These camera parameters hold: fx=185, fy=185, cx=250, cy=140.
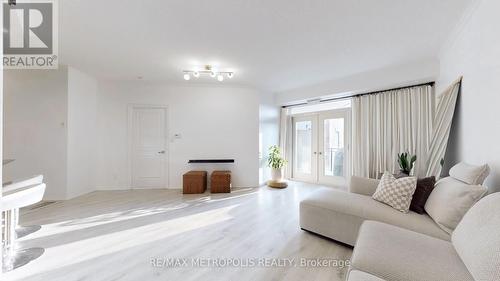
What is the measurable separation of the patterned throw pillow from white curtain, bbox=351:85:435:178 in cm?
158

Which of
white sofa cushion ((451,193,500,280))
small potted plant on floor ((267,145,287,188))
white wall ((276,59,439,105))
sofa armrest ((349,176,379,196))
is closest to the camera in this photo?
white sofa cushion ((451,193,500,280))

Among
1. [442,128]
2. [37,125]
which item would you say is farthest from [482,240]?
[37,125]

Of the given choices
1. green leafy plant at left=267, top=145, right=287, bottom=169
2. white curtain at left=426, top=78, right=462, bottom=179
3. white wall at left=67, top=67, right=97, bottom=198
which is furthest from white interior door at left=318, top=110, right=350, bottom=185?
white wall at left=67, top=67, right=97, bottom=198

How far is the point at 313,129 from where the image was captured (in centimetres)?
506

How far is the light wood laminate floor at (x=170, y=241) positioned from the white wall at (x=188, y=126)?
1086mm

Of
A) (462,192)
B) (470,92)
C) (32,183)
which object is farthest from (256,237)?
(470,92)

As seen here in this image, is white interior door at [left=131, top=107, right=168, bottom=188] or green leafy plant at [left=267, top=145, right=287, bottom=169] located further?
green leafy plant at [left=267, top=145, right=287, bottom=169]

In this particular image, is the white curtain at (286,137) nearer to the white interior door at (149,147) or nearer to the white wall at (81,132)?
the white interior door at (149,147)

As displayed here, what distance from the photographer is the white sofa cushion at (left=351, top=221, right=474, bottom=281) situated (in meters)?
1.07

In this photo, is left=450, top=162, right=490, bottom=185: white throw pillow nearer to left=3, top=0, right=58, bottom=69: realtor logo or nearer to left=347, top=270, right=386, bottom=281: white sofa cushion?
left=347, top=270, right=386, bottom=281: white sofa cushion

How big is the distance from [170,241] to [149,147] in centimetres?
292

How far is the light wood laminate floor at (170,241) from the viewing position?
1.67 m

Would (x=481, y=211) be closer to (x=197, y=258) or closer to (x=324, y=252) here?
(x=324, y=252)

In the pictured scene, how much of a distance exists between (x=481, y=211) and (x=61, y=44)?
15.8 feet
